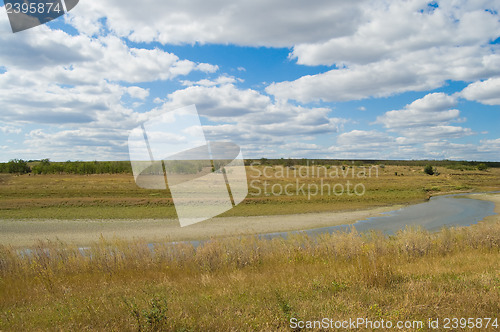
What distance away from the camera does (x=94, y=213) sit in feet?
106

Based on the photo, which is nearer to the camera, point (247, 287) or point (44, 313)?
point (44, 313)

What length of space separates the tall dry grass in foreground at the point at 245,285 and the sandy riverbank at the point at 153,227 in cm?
903

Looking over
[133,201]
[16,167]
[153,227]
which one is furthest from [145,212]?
[16,167]

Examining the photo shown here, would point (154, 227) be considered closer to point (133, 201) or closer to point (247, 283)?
point (133, 201)

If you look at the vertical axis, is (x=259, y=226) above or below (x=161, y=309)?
below

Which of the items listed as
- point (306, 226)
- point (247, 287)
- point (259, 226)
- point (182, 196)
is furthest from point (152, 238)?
point (182, 196)

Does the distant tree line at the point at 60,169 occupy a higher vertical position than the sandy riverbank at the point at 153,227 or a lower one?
higher

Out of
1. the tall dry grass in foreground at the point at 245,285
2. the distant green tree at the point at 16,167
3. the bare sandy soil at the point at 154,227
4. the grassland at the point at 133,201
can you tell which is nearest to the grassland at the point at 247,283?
the tall dry grass in foreground at the point at 245,285

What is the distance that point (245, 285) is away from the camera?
827 centimetres

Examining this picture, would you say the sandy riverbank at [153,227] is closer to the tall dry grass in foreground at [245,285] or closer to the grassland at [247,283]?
Result: the grassland at [247,283]

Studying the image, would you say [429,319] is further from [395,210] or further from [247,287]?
[395,210]

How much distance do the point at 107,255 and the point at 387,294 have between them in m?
9.92

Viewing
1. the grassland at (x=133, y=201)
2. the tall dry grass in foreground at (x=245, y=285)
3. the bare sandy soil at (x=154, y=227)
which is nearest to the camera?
the tall dry grass in foreground at (x=245, y=285)

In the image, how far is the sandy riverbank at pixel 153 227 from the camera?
2245 cm
